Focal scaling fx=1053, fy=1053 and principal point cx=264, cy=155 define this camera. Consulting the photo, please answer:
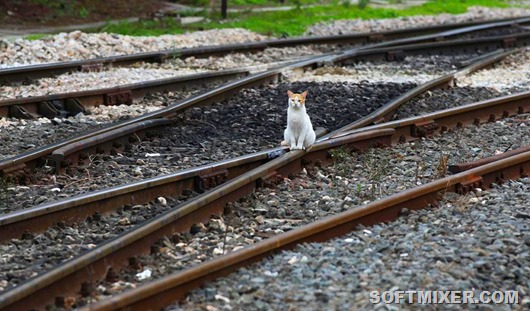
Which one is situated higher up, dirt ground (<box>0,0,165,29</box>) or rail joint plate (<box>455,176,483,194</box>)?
rail joint plate (<box>455,176,483,194</box>)

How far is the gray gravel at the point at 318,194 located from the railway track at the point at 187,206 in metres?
0.10

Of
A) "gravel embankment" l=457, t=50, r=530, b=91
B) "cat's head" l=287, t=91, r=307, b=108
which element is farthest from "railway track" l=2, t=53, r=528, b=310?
"gravel embankment" l=457, t=50, r=530, b=91

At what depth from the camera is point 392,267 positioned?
6137 mm

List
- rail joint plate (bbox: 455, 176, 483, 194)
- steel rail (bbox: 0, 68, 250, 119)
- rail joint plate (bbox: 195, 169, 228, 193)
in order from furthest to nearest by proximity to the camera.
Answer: steel rail (bbox: 0, 68, 250, 119), rail joint plate (bbox: 195, 169, 228, 193), rail joint plate (bbox: 455, 176, 483, 194)

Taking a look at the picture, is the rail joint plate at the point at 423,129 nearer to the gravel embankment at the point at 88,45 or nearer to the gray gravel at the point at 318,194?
the gray gravel at the point at 318,194

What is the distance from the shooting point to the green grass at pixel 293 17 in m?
19.8

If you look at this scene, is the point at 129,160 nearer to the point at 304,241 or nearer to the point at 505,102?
the point at 304,241

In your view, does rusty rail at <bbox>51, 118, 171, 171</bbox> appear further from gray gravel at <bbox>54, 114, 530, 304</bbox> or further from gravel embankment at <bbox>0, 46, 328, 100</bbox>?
gravel embankment at <bbox>0, 46, 328, 100</bbox>

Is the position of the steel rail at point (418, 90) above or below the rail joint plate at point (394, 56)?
above

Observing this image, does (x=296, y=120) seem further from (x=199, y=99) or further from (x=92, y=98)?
(x=92, y=98)

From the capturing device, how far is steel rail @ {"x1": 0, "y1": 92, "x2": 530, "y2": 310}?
560 cm

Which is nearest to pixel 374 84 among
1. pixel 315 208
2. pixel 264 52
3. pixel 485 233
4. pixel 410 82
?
pixel 410 82

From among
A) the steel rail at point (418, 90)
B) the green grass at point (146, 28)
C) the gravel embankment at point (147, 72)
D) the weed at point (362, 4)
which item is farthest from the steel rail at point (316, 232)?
the weed at point (362, 4)

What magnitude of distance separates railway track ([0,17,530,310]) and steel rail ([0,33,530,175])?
0.22 m
